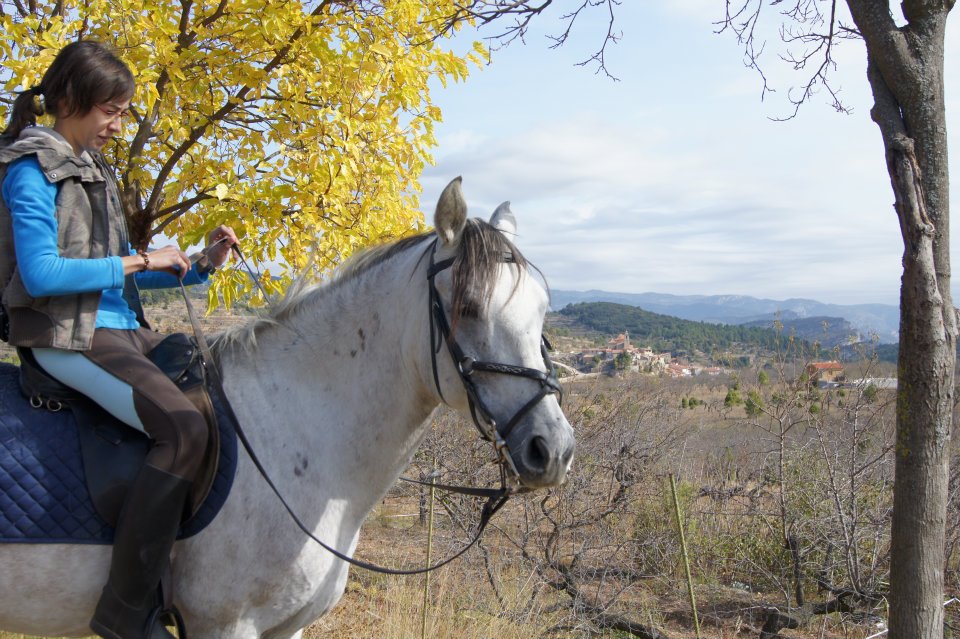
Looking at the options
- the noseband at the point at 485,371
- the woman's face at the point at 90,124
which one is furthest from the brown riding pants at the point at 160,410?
the noseband at the point at 485,371

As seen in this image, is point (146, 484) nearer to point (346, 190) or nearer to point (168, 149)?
point (346, 190)

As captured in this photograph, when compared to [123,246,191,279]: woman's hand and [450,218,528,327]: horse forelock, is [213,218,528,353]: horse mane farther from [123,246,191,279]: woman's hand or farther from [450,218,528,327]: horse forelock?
[123,246,191,279]: woman's hand

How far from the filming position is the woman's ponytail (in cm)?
242

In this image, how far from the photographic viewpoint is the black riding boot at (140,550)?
2205 mm

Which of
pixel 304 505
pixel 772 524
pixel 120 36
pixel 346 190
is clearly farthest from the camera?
pixel 772 524

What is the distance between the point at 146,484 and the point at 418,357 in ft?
3.29

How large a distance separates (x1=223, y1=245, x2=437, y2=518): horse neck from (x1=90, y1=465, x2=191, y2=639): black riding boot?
396 mm

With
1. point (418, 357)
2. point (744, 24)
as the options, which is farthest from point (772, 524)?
point (418, 357)

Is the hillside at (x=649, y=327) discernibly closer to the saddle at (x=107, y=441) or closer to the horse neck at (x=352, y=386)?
the horse neck at (x=352, y=386)

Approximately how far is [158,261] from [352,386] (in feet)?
2.74

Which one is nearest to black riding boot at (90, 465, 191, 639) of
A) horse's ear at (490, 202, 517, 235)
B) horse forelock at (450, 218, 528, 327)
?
horse forelock at (450, 218, 528, 327)

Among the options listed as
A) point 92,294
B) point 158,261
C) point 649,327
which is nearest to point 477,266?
point 158,261

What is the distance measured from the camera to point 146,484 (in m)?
2.23

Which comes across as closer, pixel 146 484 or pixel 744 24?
pixel 146 484
